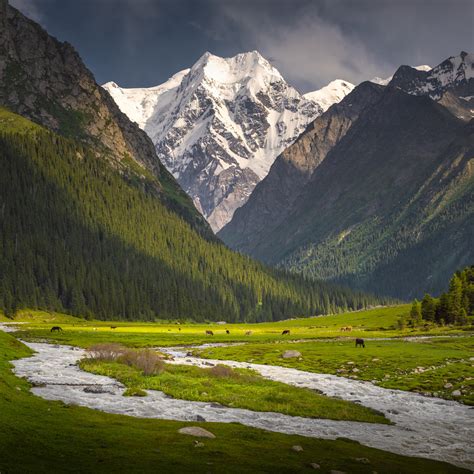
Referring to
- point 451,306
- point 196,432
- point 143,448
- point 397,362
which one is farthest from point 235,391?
point 451,306

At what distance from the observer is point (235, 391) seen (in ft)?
161

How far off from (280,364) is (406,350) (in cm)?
2207

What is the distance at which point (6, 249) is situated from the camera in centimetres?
19950

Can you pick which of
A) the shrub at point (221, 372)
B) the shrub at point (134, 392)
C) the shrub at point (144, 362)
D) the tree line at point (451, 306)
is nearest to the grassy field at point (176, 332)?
the tree line at point (451, 306)

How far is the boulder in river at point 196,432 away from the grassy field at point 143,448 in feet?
2.02

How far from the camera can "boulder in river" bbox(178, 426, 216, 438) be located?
29.5 meters

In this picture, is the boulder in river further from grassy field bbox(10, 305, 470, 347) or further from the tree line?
the tree line

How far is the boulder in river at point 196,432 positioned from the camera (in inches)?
1161

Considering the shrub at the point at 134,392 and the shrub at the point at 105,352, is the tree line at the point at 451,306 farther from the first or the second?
the shrub at the point at 134,392

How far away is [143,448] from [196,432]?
5.15 m

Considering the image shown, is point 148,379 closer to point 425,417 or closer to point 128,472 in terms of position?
point 425,417

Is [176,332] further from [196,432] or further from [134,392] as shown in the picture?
[196,432]

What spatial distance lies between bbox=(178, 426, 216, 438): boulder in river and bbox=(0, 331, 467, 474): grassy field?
0.61 metres

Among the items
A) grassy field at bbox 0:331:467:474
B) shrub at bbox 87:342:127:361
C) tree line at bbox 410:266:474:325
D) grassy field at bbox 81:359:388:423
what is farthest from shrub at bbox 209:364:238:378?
tree line at bbox 410:266:474:325
